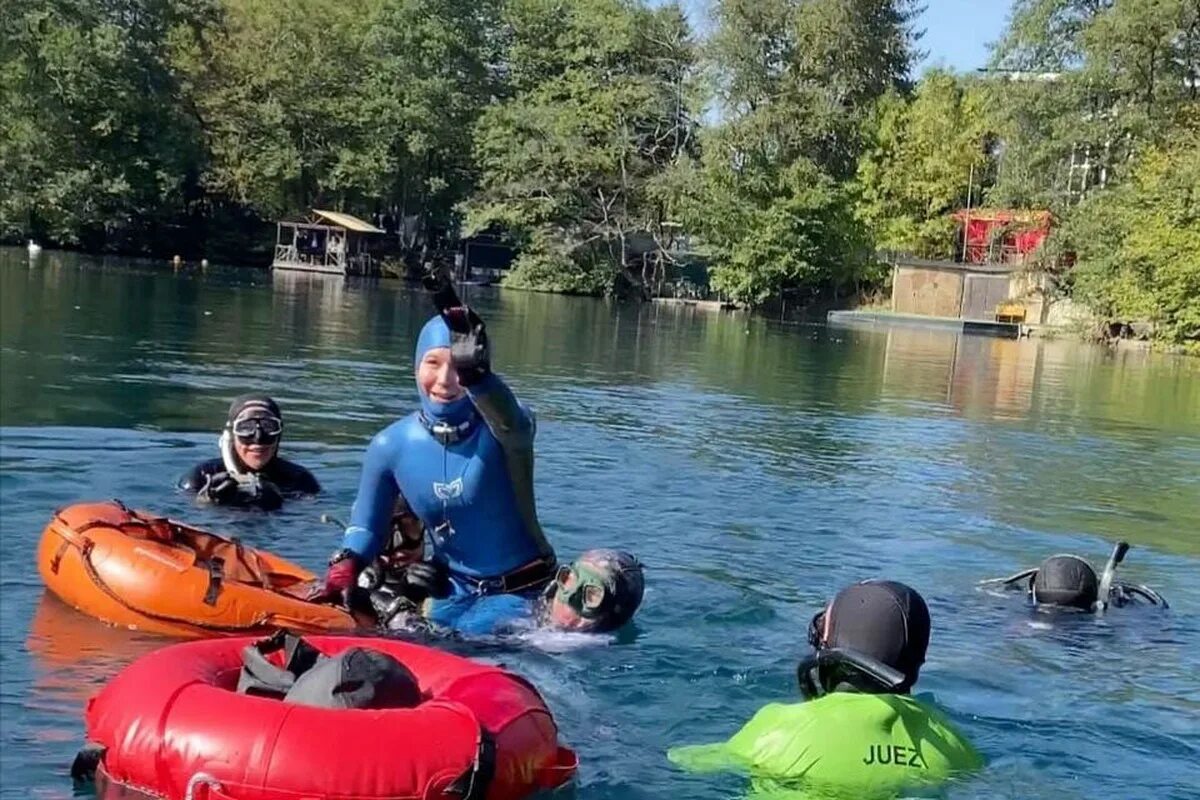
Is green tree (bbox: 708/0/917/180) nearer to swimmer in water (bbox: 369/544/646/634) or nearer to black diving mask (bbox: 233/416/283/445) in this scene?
black diving mask (bbox: 233/416/283/445)

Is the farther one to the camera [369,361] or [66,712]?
[369,361]

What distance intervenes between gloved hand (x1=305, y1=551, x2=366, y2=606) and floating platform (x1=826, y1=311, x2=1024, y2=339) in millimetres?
40962

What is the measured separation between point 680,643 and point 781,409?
11983 millimetres

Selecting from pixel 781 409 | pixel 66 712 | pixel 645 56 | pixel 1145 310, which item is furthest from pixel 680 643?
pixel 645 56

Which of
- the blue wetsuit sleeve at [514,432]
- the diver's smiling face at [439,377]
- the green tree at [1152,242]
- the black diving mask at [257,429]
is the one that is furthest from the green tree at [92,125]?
the diver's smiling face at [439,377]

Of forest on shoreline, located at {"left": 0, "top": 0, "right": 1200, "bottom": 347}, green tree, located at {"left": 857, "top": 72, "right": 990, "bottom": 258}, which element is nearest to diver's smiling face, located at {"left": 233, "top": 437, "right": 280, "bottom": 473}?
forest on shoreline, located at {"left": 0, "top": 0, "right": 1200, "bottom": 347}

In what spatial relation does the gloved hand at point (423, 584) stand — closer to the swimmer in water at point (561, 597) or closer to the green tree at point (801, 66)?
the swimmer in water at point (561, 597)

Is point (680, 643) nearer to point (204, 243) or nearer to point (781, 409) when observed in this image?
point (781, 409)

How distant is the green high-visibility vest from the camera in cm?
467

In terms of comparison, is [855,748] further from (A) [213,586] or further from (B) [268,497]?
(B) [268,497]

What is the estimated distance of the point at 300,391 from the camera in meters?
17.2

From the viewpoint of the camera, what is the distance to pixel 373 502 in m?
7.20

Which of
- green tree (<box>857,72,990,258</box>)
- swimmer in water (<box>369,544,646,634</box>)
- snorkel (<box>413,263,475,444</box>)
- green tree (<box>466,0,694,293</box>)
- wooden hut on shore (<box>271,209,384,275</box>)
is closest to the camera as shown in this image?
snorkel (<box>413,263,475,444</box>)

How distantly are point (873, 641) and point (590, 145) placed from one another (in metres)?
51.3
